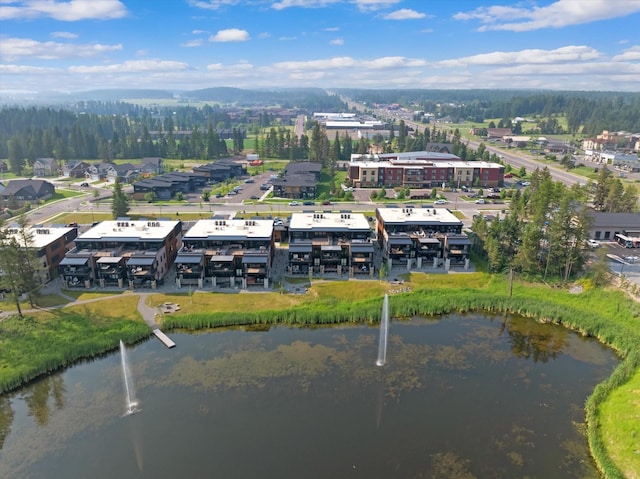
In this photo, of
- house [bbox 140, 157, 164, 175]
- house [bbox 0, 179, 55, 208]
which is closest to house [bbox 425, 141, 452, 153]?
house [bbox 140, 157, 164, 175]

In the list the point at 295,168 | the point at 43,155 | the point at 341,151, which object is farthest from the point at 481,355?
the point at 43,155

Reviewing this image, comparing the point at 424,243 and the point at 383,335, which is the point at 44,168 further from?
the point at 383,335

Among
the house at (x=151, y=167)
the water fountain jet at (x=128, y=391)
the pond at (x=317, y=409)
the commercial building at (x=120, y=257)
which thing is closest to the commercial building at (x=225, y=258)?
the commercial building at (x=120, y=257)

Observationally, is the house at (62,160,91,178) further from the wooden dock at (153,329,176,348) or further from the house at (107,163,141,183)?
the wooden dock at (153,329,176,348)

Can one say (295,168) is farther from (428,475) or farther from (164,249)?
(428,475)

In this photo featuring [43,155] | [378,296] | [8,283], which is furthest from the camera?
[43,155]

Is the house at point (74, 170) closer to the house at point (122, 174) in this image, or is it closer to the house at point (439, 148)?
the house at point (122, 174)

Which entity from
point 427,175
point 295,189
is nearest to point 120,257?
point 295,189

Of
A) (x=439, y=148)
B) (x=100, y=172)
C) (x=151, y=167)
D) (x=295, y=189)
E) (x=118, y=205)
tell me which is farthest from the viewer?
(x=439, y=148)
